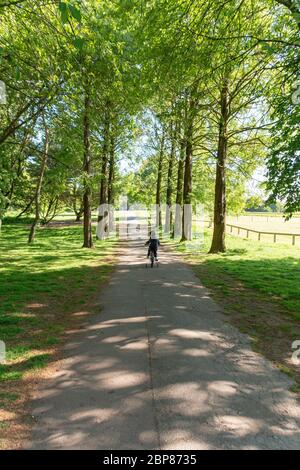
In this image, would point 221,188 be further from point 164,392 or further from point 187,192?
point 164,392

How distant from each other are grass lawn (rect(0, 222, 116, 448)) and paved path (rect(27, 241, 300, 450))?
389 millimetres

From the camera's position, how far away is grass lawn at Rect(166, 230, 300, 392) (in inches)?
257

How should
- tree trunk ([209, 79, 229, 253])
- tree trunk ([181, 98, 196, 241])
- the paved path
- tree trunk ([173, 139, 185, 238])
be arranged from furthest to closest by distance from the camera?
tree trunk ([173, 139, 185, 238]), tree trunk ([181, 98, 196, 241]), tree trunk ([209, 79, 229, 253]), the paved path

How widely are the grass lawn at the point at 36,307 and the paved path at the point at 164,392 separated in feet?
1.28

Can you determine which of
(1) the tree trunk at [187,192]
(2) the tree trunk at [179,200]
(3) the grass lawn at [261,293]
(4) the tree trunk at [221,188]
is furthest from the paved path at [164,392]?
(2) the tree trunk at [179,200]

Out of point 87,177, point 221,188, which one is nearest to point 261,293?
point 221,188

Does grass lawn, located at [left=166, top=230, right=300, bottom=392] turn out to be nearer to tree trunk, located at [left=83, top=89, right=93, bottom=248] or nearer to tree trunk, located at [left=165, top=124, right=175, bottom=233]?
tree trunk, located at [left=83, top=89, right=93, bottom=248]

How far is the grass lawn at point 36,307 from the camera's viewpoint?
481 centimetres

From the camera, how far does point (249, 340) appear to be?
6516 millimetres

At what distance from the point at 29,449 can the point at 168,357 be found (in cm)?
267

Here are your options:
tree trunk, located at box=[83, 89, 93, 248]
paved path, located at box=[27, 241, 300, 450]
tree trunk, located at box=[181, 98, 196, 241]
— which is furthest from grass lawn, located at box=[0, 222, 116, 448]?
tree trunk, located at box=[181, 98, 196, 241]

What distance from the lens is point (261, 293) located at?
10.3 m

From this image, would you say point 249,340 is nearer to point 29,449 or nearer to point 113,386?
point 113,386

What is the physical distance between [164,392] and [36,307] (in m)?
5.30
